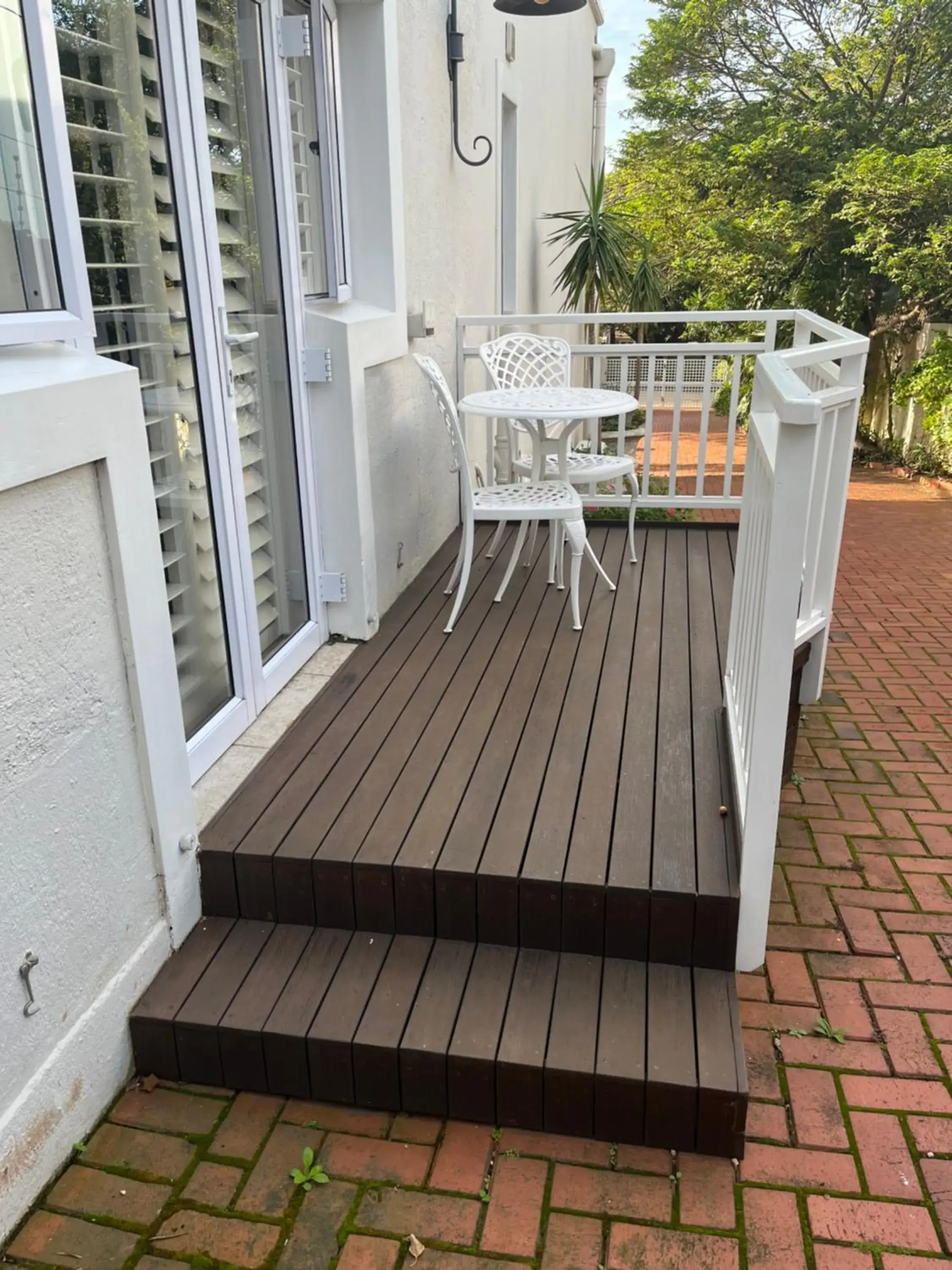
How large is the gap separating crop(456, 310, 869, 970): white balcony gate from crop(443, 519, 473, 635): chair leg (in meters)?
0.92

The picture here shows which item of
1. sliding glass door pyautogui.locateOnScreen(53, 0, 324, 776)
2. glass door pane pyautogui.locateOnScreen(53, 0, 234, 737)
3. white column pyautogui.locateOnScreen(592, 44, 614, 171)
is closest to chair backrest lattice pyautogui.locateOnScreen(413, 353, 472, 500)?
sliding glass door pyautogui.locateOnScreen(53, 0, 324, 776)

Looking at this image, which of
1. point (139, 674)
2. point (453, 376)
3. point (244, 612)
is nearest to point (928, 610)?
point (453, 376)

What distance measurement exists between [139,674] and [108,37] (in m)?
1.28

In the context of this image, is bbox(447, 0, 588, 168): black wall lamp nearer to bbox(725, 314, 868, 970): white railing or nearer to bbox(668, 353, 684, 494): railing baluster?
bbox(668, 353, 684, 494): railing baluster

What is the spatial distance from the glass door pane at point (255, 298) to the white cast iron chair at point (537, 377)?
1.30 m

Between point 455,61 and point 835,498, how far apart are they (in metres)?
2.52

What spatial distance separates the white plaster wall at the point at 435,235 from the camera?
351 cm

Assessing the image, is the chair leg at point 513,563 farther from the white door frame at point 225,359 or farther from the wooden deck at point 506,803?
the white door frame at point 225,359

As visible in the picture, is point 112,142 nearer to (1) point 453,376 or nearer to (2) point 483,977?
(2) point 483,977

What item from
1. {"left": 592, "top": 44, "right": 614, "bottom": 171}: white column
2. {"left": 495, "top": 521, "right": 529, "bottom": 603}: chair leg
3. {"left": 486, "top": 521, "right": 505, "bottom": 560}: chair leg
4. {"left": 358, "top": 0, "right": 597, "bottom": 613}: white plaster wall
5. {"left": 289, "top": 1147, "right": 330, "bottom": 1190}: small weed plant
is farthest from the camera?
{"left": 592, "top": 44, "right": 614, "bottom": 171}: white column

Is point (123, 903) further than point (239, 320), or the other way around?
point (239, 320)

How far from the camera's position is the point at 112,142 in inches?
77.2

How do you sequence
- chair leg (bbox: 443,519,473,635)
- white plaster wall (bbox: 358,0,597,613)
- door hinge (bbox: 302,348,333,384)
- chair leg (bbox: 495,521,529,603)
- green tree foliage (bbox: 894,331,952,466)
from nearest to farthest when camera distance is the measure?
door hinge (bbox: 302,348,333,384) < chair leg (bbox: 443,519,473,635) < white plaster wall (bbox: 358,0,597,613) < chair leg (bbox: 495,521,529,603) < green tree foliage (bbox: 894,331,952,466)

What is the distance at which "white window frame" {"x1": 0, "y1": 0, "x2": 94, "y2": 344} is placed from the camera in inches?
62.1
